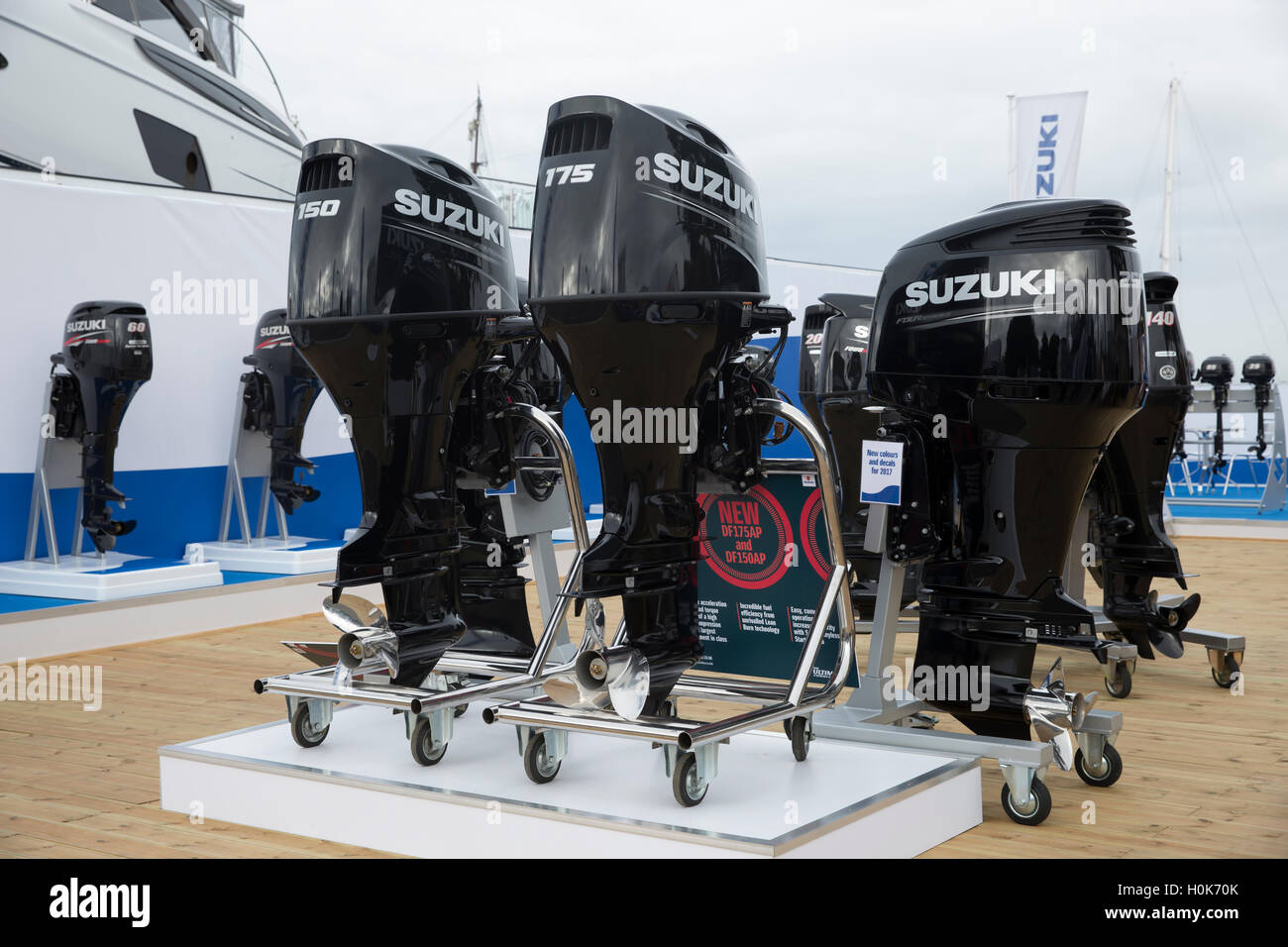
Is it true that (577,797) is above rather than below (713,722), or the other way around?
below

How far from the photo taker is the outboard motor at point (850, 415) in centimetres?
395

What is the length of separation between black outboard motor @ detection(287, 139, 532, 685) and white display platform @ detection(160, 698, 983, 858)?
0.28 m

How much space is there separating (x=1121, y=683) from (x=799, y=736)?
5.65ft

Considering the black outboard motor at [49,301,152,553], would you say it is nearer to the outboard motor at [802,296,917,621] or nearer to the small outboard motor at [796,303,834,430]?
the small outboard motor at [796,303,834,430]

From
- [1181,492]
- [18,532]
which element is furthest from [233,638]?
[1181,492]

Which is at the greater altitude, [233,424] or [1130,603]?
[233,424]

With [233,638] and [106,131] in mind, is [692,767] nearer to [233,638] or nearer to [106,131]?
[233,638]

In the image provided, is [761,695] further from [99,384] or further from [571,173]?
[99,384]

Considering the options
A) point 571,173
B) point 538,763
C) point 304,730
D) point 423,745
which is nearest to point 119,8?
point 304,730

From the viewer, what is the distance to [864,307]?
3.98 meters

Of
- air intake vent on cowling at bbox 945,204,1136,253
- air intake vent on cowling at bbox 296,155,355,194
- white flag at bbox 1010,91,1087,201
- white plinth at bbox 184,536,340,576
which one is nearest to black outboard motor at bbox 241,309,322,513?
white plinth at bbox 184,536,340,576

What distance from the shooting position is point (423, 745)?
2.54 metres
